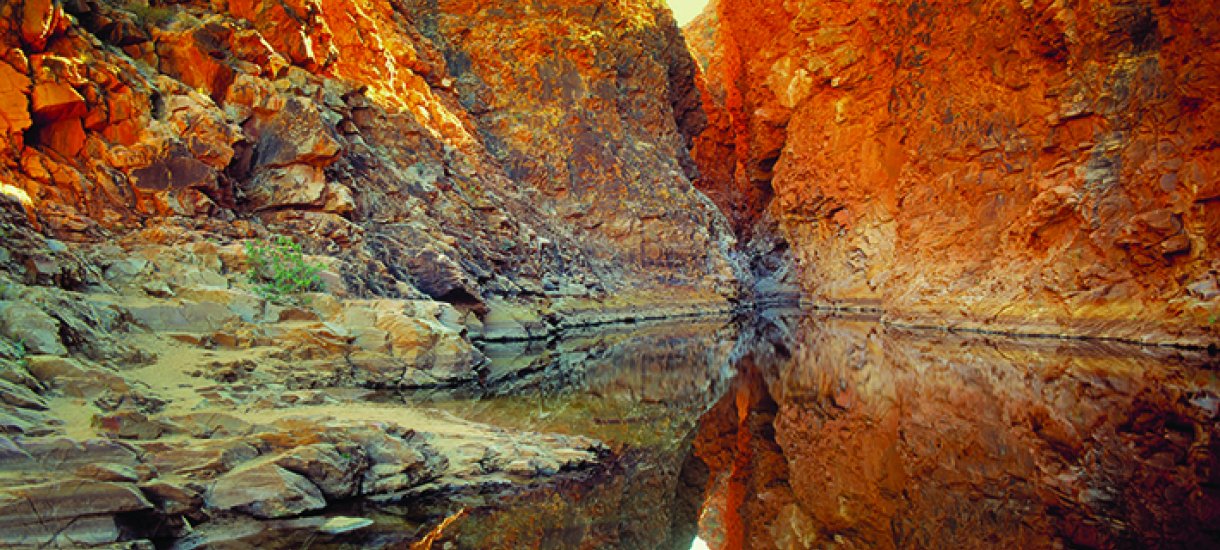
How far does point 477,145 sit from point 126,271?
84.3 feet

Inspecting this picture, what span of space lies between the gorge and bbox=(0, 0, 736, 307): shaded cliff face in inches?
4.8

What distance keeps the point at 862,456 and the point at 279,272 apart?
12143 millimetres

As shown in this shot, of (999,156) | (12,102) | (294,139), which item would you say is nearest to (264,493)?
(12,102)

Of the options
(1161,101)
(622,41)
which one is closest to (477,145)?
(622,41)

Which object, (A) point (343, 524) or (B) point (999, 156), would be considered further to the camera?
(B) point (999, 156)

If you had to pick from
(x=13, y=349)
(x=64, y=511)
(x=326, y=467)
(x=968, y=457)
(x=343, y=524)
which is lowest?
(x=968, y=457)

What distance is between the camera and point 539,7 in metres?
45.4

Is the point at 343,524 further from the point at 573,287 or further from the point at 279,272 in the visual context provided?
the point at 573,287

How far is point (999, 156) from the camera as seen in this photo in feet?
110

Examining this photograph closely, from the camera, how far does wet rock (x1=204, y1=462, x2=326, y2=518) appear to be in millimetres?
6297

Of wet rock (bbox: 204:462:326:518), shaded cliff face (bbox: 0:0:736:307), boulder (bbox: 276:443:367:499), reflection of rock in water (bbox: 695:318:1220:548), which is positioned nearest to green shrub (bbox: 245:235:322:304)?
shaded cliff face (bbox: 0:0:736:307)

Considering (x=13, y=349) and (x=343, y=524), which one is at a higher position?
(x=13, y=349)

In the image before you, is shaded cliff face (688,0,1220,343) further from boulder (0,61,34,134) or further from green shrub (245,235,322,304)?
boulder (0,61,34,134)

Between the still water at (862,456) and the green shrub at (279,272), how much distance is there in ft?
14.5
